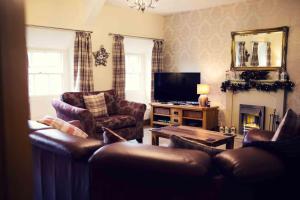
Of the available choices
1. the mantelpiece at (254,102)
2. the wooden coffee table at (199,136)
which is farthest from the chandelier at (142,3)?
the mantelpiece at (254,102)

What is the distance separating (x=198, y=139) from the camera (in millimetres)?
3928

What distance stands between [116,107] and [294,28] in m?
3.38

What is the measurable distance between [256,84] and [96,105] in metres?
2.94

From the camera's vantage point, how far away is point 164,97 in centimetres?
648

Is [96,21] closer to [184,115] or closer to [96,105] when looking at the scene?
[96,105]

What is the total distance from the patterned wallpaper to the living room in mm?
21

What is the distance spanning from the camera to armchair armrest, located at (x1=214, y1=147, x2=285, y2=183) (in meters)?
1.64

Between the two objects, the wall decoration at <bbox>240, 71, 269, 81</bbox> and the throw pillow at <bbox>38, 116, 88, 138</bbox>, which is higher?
the wall decoration at <bbox>240, 71, 269, 81</bbox>

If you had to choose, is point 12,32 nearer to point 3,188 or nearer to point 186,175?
point 3,188

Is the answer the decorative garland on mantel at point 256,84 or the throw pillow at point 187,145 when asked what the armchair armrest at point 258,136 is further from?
the decorative garland on mantel at point 256,84

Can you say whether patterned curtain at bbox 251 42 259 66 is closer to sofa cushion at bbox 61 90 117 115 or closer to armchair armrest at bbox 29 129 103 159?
sofa cushion at bbox 61 90 117 115

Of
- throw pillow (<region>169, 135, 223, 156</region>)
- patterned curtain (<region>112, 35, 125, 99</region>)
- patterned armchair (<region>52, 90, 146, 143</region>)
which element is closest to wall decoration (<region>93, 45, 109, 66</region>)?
patterned curtain (<region>112, 35, 125, 99</region>)

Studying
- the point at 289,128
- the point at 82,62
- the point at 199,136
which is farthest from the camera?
the point at 82,62

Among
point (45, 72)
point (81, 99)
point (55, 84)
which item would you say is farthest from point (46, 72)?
point (81, 99)
